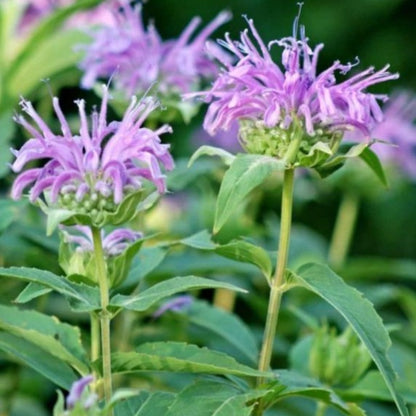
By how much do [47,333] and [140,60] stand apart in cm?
57

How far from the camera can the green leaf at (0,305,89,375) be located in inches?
36.6

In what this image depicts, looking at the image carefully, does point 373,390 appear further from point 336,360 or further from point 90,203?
point 90,203

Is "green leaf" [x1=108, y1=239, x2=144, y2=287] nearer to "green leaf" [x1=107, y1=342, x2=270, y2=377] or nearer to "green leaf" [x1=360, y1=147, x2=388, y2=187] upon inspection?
"green leaf" [x1=107, y1=342, x2=270, y2=377]

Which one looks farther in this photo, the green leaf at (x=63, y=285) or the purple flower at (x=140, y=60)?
the purple flower at (x=140, y=60)

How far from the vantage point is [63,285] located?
0.87 meters

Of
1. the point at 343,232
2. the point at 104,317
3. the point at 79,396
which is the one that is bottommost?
the point at 79,396

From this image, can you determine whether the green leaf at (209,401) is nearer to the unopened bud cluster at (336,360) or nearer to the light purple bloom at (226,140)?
the unopened bud cluster at (336,360)

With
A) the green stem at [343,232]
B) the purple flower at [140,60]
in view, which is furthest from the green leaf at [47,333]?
the green stem at [343,232]

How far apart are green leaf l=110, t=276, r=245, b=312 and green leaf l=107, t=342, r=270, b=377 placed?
0.04 metres

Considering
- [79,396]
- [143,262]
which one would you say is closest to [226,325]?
[143,262]

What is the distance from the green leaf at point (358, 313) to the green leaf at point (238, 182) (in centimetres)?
10

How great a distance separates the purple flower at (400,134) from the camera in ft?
6.95

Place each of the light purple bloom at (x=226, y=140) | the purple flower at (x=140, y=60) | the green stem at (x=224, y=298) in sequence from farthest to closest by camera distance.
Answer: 1. the light purple bloom at (x=226, y=140)
2. the green stem at (x=224, y=298)
3. the purple flower at (x=140, y=60)

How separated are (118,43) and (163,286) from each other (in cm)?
64
